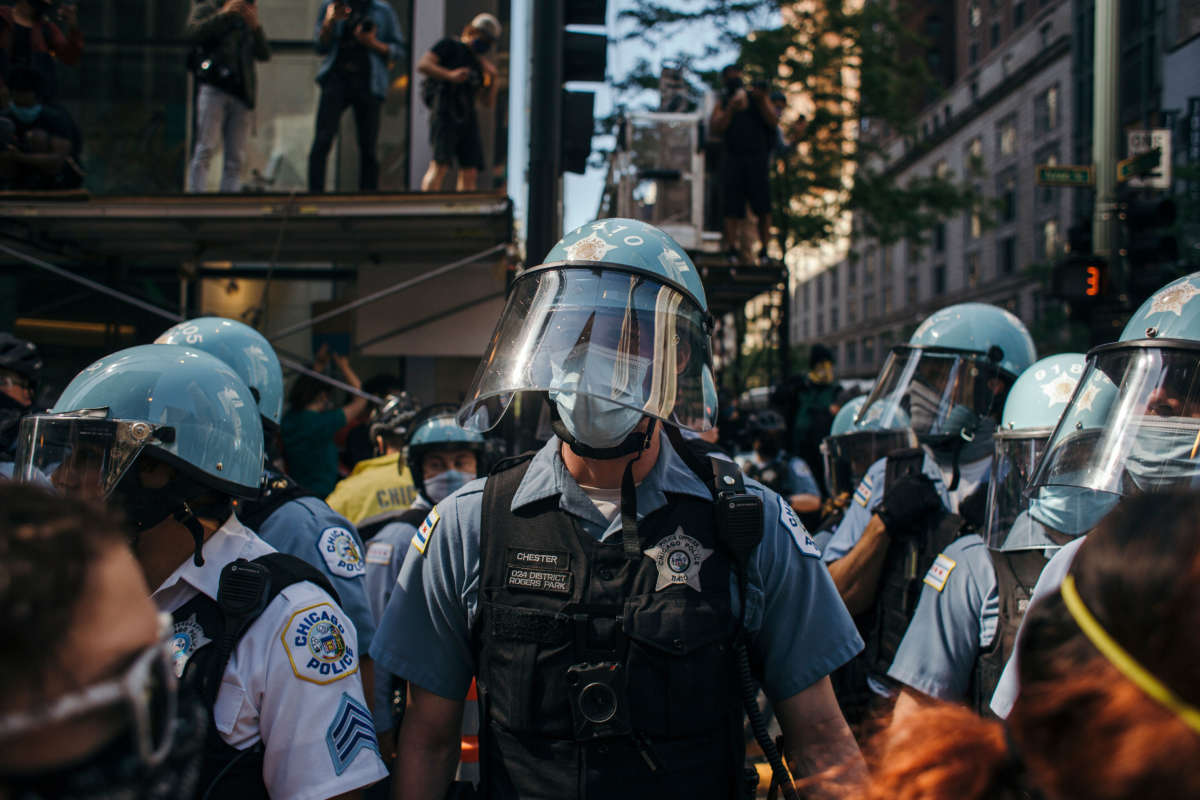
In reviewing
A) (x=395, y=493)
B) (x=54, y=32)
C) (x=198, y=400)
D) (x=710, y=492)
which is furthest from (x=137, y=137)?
(x=710, y=492)

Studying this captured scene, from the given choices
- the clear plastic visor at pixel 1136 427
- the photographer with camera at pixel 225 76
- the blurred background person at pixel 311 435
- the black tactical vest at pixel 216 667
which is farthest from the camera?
the photographer with camera at pixel 225 76

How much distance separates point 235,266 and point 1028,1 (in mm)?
45088

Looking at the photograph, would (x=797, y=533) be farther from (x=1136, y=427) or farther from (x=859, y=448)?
(x=859, y=448)

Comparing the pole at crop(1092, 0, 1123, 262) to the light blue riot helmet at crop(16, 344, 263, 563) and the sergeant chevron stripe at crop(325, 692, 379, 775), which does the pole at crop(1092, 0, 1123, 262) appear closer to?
the light blue riot helmet at crop(16, 344, 263, 563)

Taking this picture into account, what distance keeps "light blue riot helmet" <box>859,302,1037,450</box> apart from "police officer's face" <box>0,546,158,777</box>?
348 centimetres

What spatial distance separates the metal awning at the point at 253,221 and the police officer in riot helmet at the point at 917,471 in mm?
3444

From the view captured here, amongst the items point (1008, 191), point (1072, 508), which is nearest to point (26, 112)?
point (1072, 508)

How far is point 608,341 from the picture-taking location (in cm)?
216

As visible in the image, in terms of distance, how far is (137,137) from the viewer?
9.74 meters

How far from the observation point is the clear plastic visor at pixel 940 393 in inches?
155

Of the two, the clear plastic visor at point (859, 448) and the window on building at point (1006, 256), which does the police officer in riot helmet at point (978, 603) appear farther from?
the window on building at point (1006, 256)

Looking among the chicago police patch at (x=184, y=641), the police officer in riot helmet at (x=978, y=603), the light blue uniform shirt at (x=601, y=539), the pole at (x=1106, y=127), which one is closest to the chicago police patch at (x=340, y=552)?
the light blue uniform shirt at (x=601, y=539)

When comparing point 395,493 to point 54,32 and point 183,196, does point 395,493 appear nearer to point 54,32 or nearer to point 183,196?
point 183,196

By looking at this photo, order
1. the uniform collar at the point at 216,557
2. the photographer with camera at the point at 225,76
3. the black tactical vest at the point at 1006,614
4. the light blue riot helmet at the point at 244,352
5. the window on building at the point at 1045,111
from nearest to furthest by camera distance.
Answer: the uniform collar at the point at 216,557, the black tactical vest at the point at 1006,614, the light blue riot helmet at the point at 244,352, the photographer with camera at the point at 225,76, the window on building at the point at 1045,111
